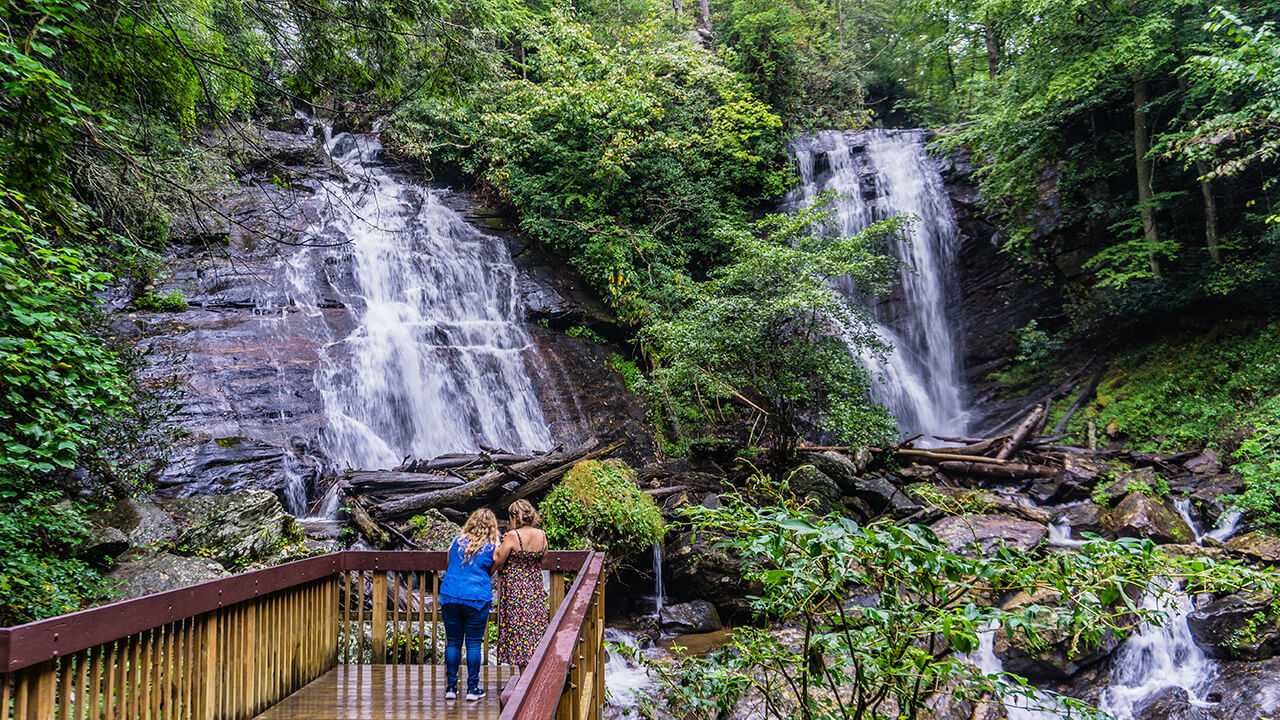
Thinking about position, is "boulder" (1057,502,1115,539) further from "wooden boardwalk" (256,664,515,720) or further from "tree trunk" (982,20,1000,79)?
"tree trunk" (982,20,1000,79)

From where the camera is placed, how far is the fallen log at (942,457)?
38.3 feet

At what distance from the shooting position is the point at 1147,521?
26.8 feet

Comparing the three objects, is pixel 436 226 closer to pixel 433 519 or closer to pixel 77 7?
pixel 433 519

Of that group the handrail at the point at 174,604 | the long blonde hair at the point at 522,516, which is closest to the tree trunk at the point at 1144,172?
the long blonde hair at the point at 522,516

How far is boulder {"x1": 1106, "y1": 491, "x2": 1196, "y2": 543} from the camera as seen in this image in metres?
8.10

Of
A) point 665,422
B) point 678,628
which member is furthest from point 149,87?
point 665,422

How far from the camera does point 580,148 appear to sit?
1659 centimetres

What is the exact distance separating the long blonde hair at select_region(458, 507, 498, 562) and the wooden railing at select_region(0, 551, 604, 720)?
0.57m

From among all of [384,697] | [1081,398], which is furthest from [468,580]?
[1081,398]

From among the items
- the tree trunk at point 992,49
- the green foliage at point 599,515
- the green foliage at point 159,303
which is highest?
the tree trunk at point 992,49

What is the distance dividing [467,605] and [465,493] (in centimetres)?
515

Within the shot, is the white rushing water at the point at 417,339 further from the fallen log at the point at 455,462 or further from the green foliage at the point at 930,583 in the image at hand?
the green foliage at the point at 930,583

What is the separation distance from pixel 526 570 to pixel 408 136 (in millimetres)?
15975

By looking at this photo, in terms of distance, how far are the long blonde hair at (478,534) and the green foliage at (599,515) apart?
3940mm
